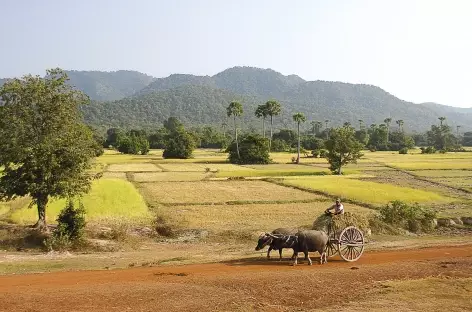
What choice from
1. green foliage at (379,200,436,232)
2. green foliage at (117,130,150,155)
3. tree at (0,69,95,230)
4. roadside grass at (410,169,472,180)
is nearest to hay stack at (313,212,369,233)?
green foliage at (379,200,436,232)

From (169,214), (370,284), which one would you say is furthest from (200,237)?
(370,284)

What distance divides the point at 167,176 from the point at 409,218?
4176cm

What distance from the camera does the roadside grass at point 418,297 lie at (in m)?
13.9

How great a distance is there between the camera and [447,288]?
1576cm

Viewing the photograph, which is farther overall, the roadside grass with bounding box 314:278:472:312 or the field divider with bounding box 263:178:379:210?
the field divider with bounding box 263:178:379:210

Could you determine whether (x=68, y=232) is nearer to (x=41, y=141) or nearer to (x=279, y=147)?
(x=41, y=141)

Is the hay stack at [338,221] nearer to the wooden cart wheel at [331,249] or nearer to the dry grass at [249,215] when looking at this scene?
the wooden cart wheel at [331,249]

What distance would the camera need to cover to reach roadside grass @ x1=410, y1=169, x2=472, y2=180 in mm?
69000

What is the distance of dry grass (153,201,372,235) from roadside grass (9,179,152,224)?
2.50 metres

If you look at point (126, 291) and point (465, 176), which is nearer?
point (126, 291)

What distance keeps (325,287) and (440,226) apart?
A: 19549mm

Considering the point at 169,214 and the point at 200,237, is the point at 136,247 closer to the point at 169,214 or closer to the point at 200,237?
the point at 200,237

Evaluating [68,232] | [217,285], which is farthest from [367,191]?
[217,285]

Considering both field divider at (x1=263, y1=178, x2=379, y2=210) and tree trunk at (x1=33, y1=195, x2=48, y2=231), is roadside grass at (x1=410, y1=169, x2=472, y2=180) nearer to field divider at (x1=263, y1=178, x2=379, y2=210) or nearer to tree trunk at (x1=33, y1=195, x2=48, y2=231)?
field divider at (x1=263, y1=178, x2=379, y2=210)
